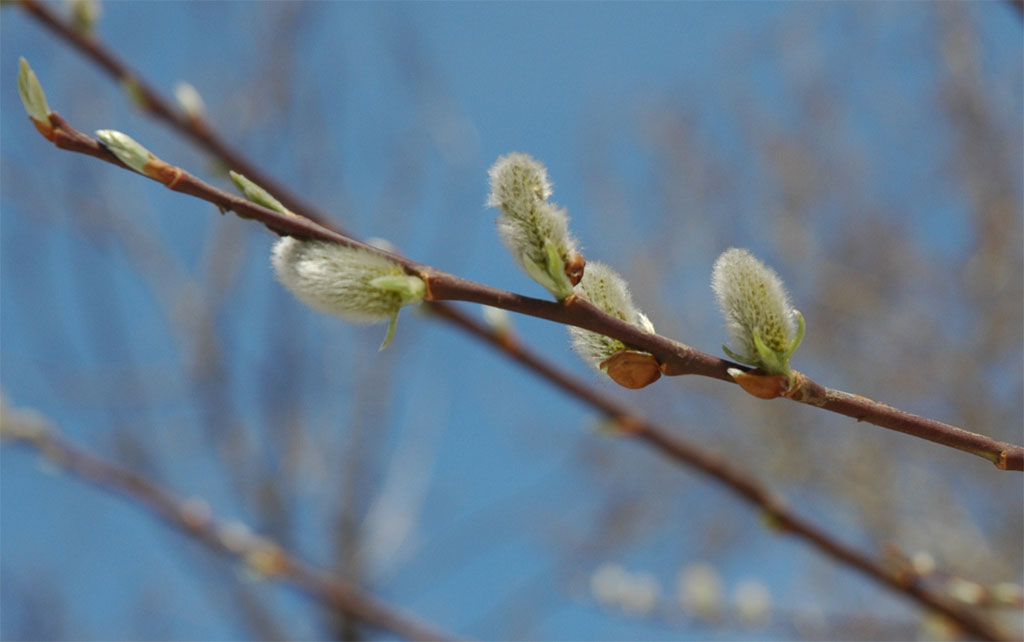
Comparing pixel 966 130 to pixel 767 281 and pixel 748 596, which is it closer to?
pixel 748 596

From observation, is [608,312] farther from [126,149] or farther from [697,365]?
[126,149]

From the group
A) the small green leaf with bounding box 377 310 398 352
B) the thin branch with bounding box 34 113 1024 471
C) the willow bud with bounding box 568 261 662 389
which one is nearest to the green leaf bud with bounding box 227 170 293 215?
the thin branch with bounding box 34 113 1024 471

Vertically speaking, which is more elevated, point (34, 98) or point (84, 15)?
point (84, 15)

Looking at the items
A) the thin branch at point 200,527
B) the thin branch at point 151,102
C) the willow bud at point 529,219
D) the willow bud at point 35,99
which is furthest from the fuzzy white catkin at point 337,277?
the thin branch at point 200,527

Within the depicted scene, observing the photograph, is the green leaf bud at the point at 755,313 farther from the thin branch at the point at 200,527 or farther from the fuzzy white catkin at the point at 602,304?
the thin branch at the point at 200,527

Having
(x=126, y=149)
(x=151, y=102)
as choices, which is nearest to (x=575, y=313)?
(x=126, y=149)

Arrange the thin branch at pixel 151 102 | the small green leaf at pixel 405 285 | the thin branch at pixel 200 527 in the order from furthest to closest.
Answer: the thin branch at pixel 200 527 < the thin branch at pixel 151 102 < the small green leaf at pixel 405 285
